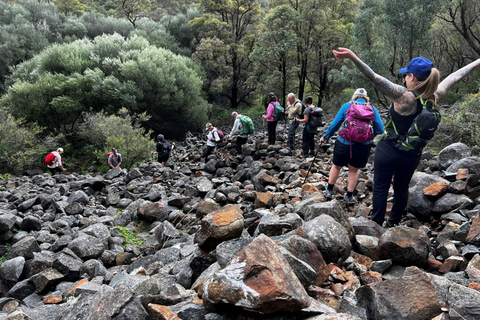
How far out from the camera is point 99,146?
16.2m

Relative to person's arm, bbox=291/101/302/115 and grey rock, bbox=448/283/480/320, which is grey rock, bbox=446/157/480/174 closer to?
grey rock, bbox=448/283/480/320

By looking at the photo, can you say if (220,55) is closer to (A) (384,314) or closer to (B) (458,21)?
(B) (458,21)

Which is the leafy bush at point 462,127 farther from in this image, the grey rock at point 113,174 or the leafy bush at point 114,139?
the leafy bush at point 114,139

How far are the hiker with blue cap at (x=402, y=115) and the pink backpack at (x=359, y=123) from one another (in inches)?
41.7

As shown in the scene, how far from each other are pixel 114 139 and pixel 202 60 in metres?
15.3

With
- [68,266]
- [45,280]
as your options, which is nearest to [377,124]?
[68,266]

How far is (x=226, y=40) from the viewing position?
88.9 ft

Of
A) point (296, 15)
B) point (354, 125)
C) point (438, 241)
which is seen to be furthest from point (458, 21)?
point (438, 241)

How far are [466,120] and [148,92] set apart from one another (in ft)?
57.7

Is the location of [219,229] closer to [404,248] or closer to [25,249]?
[404,248]

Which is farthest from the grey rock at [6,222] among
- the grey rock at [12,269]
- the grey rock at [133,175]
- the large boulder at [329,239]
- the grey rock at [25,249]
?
the large boulder at [329,239]

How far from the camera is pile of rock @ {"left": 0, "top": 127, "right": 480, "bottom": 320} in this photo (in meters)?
2.05

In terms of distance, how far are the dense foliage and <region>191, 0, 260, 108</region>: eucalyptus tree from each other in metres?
0.10

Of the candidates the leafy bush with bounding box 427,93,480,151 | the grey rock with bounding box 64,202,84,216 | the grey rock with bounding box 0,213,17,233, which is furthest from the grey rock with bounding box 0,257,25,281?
the leafy bush with bounding box 427,93,480,151
